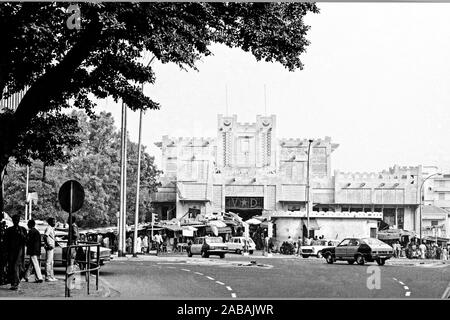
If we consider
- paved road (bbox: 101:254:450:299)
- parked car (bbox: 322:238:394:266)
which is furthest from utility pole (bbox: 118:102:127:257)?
parked car (bbox: 322:238:394:266)

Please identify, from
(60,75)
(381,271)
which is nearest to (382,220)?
(381,271)

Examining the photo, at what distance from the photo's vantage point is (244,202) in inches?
371

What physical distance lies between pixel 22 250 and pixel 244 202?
10.6 feet

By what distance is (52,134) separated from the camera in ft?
34.1

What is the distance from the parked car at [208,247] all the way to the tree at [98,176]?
129 cm

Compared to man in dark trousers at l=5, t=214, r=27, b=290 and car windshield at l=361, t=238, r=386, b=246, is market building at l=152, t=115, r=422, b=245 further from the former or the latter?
man in dark trousers at l=5, t=214, r=27, b=290

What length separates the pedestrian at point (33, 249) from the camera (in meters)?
10.2

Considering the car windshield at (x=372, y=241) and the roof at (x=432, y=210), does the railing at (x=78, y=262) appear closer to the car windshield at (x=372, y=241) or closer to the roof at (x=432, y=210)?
the car windshield at (x=372, y=241)

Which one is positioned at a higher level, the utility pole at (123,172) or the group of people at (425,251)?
the utility pole at (123,172)

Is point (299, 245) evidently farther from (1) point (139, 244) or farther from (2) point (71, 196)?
(2) point (71, 196)

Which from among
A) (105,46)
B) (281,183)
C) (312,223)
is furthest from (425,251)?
(105,46)

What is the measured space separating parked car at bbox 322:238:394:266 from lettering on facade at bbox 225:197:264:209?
925mm

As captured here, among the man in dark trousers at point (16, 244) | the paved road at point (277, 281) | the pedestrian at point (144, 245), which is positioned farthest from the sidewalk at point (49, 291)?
the pedestrian at point (144, 245)

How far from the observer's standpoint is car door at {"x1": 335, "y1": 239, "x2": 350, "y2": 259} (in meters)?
9.40
